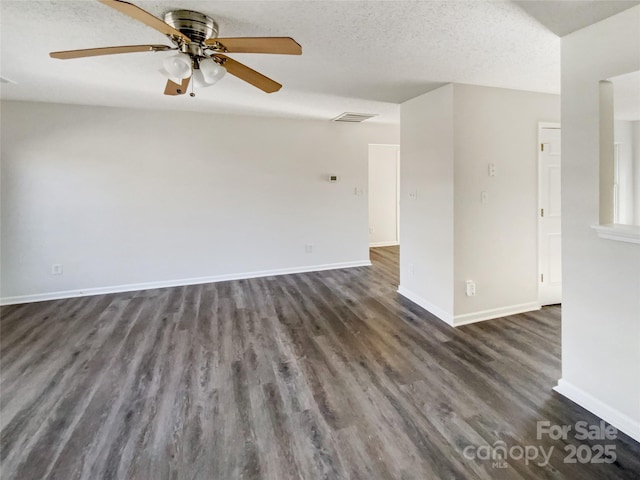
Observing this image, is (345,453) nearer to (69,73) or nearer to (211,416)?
(211,416)

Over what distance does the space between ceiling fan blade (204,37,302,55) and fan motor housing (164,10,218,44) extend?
258 millimetres

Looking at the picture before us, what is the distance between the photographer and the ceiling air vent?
15.5 ft

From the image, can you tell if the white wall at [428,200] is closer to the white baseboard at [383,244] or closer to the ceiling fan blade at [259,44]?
the ceiling fan blade at [259,44]

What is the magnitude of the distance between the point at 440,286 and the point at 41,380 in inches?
139

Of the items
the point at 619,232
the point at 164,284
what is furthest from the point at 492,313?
the point at 164,284

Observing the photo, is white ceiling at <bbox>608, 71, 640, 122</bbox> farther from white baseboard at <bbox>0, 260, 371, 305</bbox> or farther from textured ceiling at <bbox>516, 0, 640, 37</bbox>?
white baseboard at <bbox>0, 260, 371, 305</bbox>

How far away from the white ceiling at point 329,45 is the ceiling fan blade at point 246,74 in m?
0.25

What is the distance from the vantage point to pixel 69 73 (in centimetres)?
301

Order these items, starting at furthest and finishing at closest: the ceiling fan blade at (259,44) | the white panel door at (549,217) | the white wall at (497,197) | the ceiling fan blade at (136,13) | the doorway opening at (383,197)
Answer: the doorway opening at (383,197) < the white panel door at (549,217) < the white wall at (497,197) < the ceiling fan blade at (259,44) < the ceiling fan blade at (136,13)

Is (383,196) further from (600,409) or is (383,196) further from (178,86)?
(600,409)

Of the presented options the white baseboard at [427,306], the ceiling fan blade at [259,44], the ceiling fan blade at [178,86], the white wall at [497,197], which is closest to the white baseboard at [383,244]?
the white baseboard at [427,306]

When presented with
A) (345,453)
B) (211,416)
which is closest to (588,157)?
(345,453)

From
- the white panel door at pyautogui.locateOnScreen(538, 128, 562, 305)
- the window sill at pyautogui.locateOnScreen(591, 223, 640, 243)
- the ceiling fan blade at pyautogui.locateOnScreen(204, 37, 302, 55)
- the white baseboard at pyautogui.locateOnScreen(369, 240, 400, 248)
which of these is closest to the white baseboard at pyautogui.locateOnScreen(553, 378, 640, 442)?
the window sill at pyautogui.locateOnScreen(591, 223, 640, 243)

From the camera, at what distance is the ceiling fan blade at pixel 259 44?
1.64m
